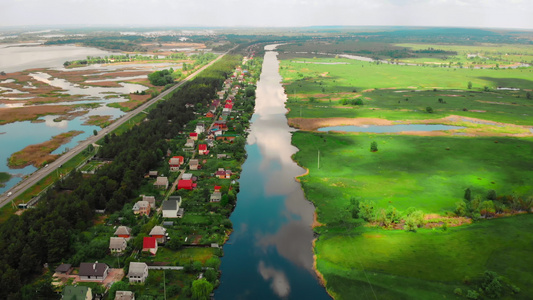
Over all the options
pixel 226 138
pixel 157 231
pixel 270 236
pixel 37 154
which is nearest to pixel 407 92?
pixel 226 138

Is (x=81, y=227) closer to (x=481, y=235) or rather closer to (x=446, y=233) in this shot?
(x=446, y=233)

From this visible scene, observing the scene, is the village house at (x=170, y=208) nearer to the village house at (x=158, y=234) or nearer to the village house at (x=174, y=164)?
the village house at (x=158, y=234)

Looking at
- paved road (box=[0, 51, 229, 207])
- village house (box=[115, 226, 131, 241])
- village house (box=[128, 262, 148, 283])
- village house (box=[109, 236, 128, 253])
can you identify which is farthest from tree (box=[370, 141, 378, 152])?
paved road (box=[0, 51, 229, 207])

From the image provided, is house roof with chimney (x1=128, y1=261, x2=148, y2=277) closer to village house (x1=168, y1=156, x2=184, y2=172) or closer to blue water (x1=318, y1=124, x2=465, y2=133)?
village house (x1=168, y1=156, x2=184, y2=172)

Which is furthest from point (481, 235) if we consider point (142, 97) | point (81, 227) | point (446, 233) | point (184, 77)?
point (184, 77)

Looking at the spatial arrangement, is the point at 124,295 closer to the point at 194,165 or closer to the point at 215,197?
the point at 215,197

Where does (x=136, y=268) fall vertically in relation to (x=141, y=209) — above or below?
below
